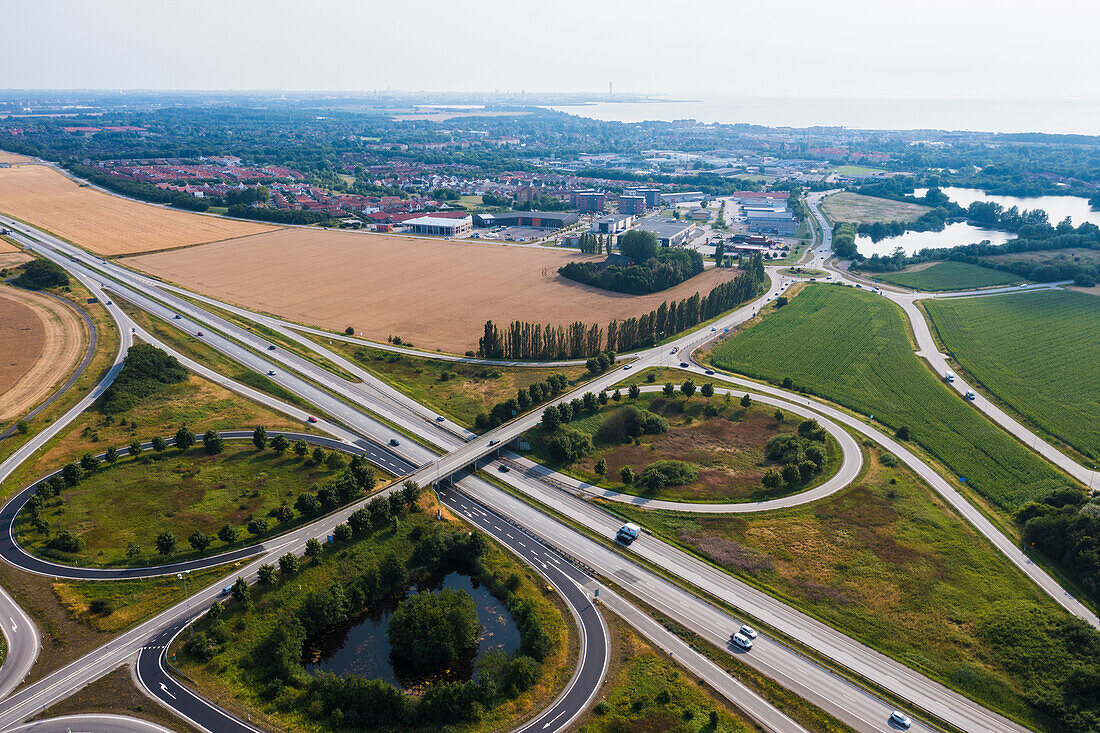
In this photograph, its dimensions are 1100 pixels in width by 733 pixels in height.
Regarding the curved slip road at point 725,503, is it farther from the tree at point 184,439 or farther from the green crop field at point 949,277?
the green crop field at point 949,277

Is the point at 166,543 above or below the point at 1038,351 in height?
below

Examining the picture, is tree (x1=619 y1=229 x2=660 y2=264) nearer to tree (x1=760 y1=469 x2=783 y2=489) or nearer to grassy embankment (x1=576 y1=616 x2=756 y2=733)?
tree (x1=760 y1=469 x2=783 y2=489)

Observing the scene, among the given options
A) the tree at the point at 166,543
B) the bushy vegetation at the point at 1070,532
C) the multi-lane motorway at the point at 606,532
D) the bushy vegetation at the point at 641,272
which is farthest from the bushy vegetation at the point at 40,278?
the bushy vegetation at the point at 1070,532

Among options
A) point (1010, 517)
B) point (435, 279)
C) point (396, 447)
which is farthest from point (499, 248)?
point (1010, 517)

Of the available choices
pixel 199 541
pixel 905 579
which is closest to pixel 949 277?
pixel 905 579

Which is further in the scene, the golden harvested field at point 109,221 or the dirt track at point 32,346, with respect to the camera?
the golden harvested field at point 109,221

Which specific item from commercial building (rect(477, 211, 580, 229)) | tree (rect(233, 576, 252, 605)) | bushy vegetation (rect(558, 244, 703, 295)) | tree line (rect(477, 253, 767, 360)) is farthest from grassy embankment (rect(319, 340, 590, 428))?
commercial building (rect(477, 211, 580, 229))

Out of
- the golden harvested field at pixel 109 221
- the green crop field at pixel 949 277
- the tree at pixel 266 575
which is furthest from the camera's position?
the golden harvested field at pixel 109 221

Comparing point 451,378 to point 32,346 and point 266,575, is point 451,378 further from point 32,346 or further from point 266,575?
point 32,346
